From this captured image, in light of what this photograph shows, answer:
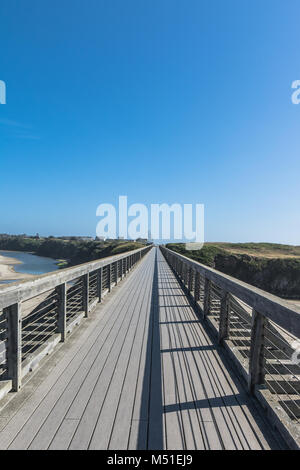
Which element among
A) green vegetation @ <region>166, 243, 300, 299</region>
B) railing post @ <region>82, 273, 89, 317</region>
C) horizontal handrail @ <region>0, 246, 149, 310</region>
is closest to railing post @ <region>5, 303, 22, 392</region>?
horizontal handrail @ <region>0, 246, 149, 310</region>

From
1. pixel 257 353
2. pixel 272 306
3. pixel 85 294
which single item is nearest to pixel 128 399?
pixel 257 353

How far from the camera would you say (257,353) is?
7.23ft

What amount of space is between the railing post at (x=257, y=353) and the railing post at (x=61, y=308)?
2.25 metres

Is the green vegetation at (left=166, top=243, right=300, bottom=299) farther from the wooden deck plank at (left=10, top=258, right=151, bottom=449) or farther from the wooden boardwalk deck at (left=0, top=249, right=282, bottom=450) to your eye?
the wooden deck plank at (left=10, top=258, right=151, bottom=449)

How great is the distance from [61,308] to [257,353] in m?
2.32

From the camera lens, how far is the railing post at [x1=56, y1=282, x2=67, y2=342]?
10.3 ft

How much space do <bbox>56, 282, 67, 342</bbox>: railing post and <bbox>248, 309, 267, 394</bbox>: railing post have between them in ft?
7.38

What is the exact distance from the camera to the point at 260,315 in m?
2.20

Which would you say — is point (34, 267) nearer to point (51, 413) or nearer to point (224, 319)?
point (224, 319)

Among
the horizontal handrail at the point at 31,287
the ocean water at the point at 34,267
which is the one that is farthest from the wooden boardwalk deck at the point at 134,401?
the ocean water at the point at 34,267

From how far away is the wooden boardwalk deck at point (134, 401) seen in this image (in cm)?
172
